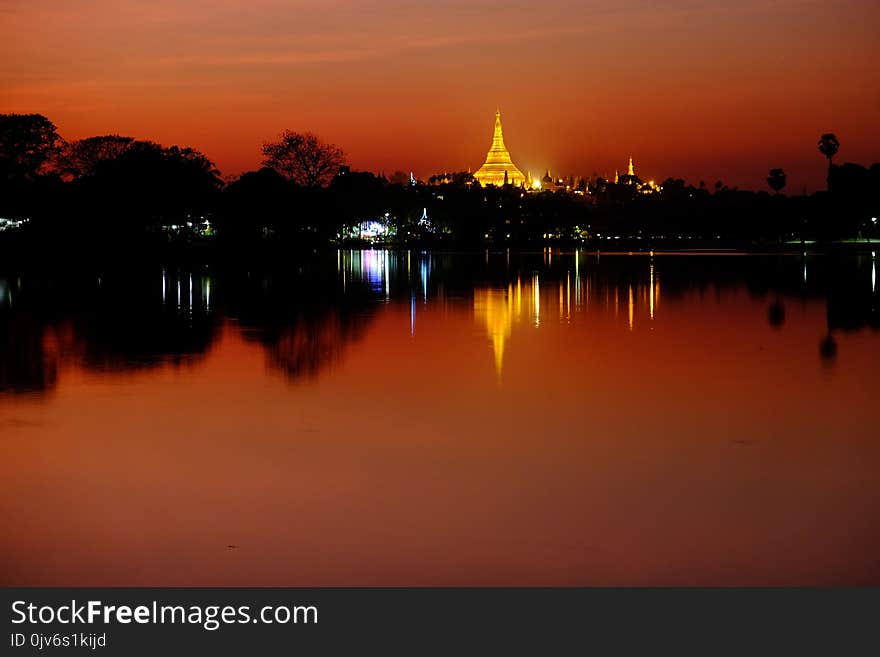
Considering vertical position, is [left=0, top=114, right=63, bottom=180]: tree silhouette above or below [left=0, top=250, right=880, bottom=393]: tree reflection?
above

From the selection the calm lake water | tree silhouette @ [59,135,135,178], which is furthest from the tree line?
the calm lake water

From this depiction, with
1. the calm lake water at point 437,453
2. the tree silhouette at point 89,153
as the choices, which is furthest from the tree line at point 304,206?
the calm lake water at point 437,453

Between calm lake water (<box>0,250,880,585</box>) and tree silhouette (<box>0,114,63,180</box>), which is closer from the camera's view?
calm lake water (<box>0,250,880,585</box>)

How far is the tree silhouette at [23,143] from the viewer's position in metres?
85.9

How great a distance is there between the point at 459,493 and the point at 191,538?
2.47 meters

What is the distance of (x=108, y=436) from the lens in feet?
43.9

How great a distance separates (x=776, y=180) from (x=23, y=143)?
91187mm

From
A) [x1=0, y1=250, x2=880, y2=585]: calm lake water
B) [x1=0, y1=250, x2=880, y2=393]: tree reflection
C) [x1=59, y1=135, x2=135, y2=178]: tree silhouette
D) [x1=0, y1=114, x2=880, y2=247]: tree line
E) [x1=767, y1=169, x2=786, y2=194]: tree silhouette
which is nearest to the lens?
[x1=0, y1=250, x2=880, y2=585]: calm lake water

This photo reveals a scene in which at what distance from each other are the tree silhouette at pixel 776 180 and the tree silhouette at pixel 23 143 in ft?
290

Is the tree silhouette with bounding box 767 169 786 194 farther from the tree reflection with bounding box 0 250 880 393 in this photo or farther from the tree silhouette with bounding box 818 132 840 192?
the tree reflection with bounding box 0 250 880 393

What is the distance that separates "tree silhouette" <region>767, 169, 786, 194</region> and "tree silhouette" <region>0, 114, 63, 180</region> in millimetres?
88442

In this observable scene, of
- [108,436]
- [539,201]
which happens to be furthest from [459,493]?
[539,201]

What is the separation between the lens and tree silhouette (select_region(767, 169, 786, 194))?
147 metres

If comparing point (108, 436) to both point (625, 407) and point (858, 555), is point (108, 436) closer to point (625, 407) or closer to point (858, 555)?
point (625, 407)
